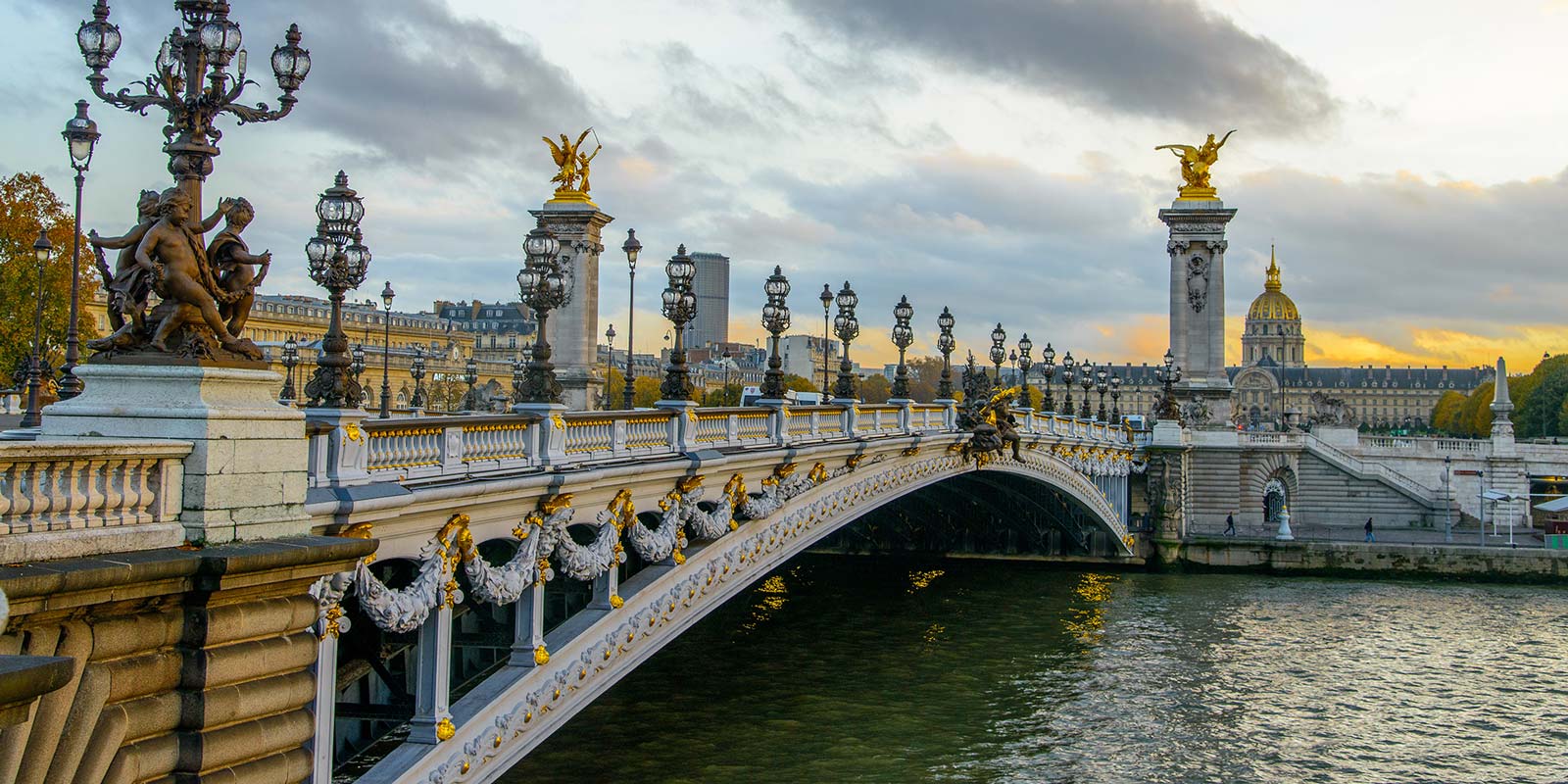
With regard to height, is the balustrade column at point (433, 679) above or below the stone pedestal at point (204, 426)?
below

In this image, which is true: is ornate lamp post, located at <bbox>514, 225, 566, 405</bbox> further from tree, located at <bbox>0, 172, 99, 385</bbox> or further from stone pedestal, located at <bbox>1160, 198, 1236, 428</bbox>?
stone pedestal, located at <bbox>1160, 198, 1236, 428</bbox>

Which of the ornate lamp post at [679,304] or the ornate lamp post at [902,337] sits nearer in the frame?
the ornate lamp post at [679,304]

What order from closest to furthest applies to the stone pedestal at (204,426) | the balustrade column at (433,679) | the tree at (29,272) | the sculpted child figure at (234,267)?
the stone pedestal at (204,426) < the sculpted child figure at (234,267) < the balustrade column at (433,679) < the tree at (29,272)

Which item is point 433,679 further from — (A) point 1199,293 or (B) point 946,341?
(A) point 1199,293

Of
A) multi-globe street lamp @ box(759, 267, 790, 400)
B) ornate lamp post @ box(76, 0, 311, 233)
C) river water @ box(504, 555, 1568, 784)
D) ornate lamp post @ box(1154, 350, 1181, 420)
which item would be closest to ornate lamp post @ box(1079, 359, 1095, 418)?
ornate lamp post @ box(1154, 350, 1181, 420)

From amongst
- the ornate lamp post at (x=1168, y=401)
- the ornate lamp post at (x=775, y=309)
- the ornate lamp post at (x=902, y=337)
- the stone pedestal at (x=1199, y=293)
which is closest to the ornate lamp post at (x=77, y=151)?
the ornate lamp post at (x=775, y=309)

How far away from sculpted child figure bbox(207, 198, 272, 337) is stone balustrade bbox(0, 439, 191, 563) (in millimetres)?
1339

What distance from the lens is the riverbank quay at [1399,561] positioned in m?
47.7

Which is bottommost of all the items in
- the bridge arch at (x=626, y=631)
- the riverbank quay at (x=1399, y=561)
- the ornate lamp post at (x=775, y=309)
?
the riverbank quay at (x=1399, y=561)

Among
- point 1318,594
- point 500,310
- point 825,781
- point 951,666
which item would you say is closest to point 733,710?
point 825,781

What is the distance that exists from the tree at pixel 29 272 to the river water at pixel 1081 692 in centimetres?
2136

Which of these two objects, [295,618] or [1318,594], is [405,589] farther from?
[1318,594]

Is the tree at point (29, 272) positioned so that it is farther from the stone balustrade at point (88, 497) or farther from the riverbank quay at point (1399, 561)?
the riverbank quay at point (1399, 561)

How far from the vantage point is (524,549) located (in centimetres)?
1419
